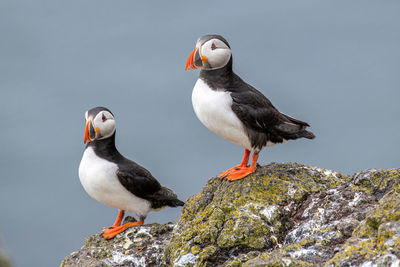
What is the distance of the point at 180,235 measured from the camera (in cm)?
606

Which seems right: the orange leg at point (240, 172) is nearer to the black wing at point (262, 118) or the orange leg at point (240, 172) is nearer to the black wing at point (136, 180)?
the black wing at point (262, 118)

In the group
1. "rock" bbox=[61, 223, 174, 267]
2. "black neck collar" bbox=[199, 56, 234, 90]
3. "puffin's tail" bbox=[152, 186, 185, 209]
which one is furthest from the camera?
"puffin's tail" bbox=[152, 186, 185, 209]

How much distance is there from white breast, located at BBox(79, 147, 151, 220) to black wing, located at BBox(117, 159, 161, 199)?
62 mm

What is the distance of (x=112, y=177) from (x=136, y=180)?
13.1 inches

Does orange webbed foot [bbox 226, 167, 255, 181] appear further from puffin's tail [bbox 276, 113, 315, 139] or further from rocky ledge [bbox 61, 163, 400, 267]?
puffin's tail [bbox 276, 113, 315, 139]

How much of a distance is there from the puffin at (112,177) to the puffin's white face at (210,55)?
4.92ft

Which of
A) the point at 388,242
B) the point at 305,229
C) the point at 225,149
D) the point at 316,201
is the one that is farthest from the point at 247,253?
the point at 225,149

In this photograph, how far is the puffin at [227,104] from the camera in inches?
293

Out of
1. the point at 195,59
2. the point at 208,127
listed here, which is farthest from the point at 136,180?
the point at 195,59

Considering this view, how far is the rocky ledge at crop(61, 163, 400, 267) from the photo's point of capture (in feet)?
14.8

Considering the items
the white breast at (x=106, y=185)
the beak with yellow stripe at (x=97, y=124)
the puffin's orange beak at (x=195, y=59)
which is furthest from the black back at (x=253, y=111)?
the white breast at (x=106, y=185)

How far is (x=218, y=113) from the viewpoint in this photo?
24.3ft

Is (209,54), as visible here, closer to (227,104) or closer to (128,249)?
(227,104)

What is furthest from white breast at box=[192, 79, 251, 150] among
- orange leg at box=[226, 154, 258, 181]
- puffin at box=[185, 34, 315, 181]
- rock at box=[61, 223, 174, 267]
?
rock at box=[61, 223, 174, 267]
